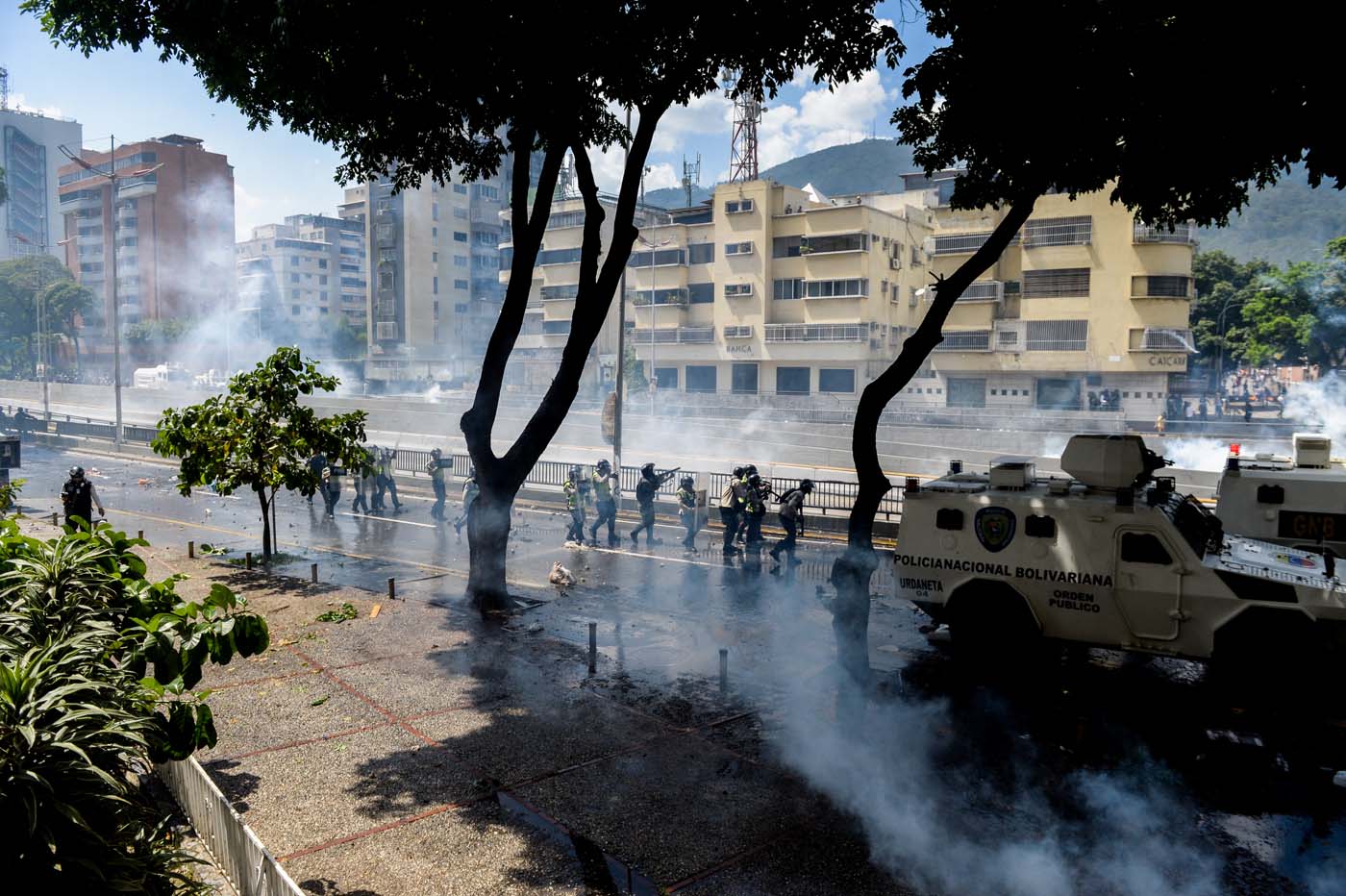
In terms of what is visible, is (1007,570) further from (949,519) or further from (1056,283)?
(1056,283)

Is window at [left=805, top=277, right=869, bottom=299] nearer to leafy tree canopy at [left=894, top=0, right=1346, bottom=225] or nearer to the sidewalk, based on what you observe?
leafy tree canopy at [left=894, top=0, right=1346, bottom=225]

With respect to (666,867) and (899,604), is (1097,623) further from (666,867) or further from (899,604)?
(666,867)

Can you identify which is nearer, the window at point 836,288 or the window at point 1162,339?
the window at point 1162,339

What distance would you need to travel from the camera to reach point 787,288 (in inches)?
2238

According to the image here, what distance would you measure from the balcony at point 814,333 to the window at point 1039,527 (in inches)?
1729

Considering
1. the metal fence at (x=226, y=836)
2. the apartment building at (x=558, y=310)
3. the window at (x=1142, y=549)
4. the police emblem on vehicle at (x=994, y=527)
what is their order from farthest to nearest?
1. the apartment building at (x=558, y=310)
2. the police emblem on vehicle at (x=994, y=527)
3. the window at (x=1142, y=549)
4. the metal fence at (x=226, y=836)

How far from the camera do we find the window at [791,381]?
186 ft

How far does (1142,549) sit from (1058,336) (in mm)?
41939

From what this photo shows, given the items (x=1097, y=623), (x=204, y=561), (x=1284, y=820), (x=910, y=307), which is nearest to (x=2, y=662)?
(x=1284, y=820)

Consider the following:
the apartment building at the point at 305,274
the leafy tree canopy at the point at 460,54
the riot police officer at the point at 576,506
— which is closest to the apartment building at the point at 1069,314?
the riot police officer at the point at 576,506

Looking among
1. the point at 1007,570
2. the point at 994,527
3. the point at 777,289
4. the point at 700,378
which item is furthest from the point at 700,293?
the point at 1007,570

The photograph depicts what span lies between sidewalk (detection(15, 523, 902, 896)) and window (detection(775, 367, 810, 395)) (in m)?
46.0


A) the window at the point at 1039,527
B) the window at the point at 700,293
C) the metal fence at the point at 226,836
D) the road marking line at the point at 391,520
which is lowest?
the road marking line at the point at 391,520

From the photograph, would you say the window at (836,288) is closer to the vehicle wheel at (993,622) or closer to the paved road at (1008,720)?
the paved road at (1008,720)
